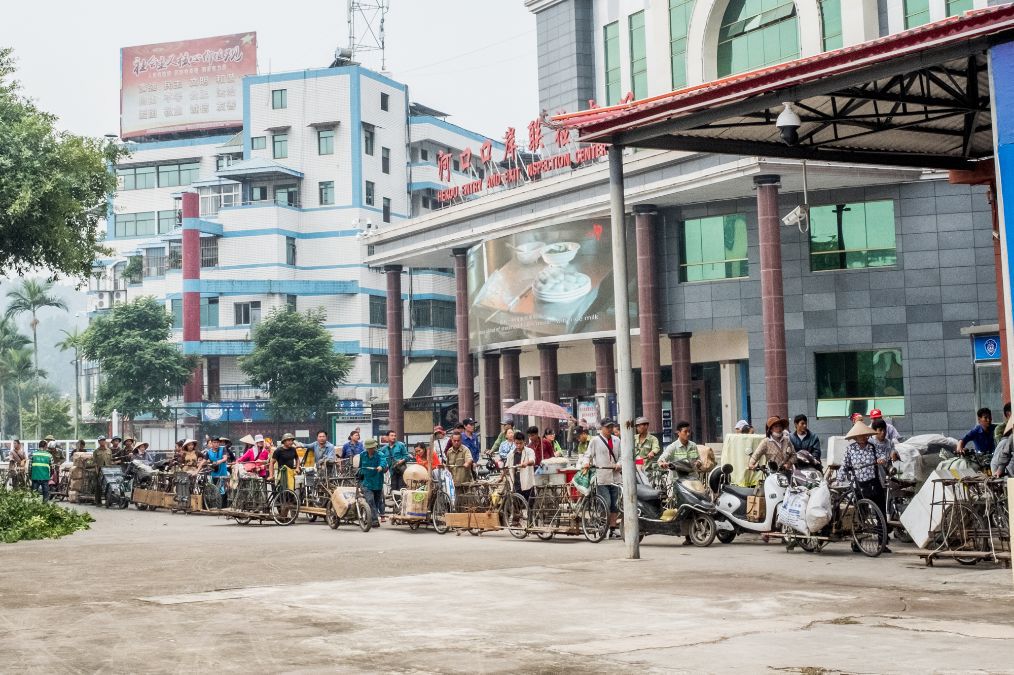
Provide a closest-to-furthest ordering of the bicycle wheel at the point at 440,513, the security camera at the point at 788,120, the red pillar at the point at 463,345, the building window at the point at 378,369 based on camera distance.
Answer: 1. the security camera at the point at 788,120
2. the bicycle wheel at the point at 440,513
3. the red pillar at the point at 463,345
4. the building window at the point at 378,369

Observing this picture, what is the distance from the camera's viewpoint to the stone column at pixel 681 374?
43.1 meters

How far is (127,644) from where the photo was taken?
9109mm

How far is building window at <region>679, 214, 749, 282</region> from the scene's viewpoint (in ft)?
134

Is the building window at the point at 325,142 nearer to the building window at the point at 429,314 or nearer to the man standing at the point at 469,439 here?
the building window at the point at 429,314

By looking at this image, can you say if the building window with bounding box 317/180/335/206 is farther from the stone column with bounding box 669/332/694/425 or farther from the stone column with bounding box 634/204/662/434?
the stone column with bounding box 669/332/694/425

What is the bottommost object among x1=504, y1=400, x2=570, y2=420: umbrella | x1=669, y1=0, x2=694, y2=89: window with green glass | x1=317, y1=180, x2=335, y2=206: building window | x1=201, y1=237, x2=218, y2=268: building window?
x1=504, y1=400, x2=570, y2=420: umbrella

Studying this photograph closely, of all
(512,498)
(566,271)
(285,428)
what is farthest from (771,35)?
(285,428)

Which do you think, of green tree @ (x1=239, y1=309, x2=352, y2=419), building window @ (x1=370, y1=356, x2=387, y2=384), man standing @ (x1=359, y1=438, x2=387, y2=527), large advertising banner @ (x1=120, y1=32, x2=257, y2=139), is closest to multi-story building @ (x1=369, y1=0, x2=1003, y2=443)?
man standing @ (x1=359, y1=438, x2=387, y2=527)

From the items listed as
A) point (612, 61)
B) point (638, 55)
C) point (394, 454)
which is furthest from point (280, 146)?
point (394, 454)

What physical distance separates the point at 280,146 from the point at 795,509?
218ft

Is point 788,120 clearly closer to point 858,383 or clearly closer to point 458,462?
point 458,462

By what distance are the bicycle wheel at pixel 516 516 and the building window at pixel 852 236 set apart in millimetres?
21870

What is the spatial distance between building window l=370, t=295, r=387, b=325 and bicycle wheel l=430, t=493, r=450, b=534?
55.2m

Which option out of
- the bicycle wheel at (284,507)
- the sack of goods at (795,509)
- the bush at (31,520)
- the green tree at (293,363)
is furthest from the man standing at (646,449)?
the green tree at (293,363)
